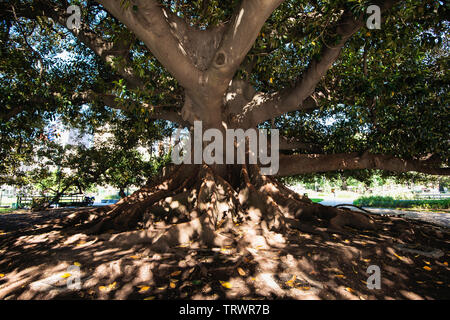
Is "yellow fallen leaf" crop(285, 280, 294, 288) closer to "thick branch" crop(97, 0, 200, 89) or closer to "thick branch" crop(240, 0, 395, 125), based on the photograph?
"thick branch" crop(97, 0, 200, 89)

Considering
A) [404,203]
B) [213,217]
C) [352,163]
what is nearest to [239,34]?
[213,217]

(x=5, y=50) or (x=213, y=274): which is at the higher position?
(x=5, y=50)

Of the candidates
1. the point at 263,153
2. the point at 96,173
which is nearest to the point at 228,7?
the point at 263,153

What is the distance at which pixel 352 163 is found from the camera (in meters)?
7.00

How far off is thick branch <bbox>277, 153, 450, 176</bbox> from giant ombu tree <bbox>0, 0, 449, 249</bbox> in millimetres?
30

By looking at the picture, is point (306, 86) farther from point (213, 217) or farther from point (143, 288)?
point (143, 288)

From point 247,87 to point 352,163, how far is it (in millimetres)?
3572

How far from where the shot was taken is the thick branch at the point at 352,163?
22.8 ft

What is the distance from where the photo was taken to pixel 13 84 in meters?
5.73

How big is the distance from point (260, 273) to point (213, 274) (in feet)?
1.60

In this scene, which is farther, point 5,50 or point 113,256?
point 5,50
